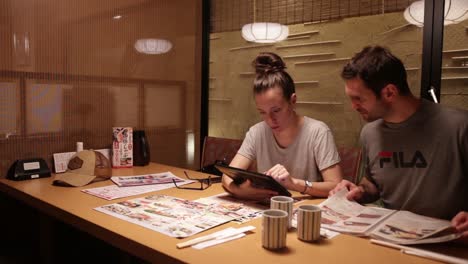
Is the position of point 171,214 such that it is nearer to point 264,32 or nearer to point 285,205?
point 285,205

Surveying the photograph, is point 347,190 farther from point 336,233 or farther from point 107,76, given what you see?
point 107,76

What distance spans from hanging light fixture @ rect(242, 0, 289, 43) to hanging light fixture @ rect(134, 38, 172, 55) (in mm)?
547

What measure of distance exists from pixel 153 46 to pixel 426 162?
1833 mm

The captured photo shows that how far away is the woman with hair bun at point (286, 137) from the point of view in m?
1.67

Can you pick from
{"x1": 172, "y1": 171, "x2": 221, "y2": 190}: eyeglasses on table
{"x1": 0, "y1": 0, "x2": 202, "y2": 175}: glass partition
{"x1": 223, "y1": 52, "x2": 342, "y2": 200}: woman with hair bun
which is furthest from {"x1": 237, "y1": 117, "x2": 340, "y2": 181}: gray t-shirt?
{"x1": 0, "y1": 0, "x2": 202, "y2": 175}: glass partition

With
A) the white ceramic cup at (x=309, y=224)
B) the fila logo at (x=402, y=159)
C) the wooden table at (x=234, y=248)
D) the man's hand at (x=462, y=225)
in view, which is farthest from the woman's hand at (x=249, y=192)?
the man's hand at (x=462, y=225)

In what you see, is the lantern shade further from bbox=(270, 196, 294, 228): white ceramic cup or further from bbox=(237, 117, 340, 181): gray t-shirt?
bbox=(270, 196, 294, 228): white ceramic cup

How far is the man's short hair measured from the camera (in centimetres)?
133

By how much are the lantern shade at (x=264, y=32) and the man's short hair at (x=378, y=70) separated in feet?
3.56

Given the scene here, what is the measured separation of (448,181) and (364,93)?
43 cm

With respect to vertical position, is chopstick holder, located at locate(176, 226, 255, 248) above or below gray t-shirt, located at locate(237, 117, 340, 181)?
below

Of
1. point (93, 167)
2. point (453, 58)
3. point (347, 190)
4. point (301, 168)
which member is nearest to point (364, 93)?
point (347, 190)

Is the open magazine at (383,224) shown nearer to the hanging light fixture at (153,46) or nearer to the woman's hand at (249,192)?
the woman's hand at (249,192)

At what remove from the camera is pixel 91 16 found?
7.12 ft
